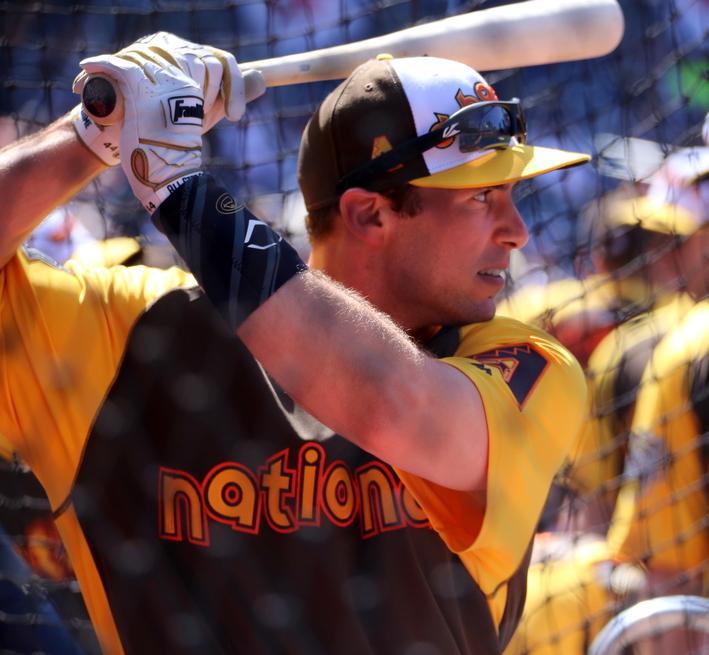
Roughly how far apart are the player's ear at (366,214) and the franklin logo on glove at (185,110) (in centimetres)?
37

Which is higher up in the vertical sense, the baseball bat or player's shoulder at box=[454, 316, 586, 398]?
the baseball bat

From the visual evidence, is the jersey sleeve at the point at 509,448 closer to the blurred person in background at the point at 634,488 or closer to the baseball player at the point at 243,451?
the baseball player at the point at 243,451

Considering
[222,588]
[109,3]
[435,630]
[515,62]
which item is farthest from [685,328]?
[109,3]

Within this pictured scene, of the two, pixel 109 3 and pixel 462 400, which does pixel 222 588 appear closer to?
pixel 462 400

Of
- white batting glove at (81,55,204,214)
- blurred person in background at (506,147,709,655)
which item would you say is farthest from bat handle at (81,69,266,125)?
blurred person in background at (506,147,709,655)

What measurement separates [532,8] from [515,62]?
82mm

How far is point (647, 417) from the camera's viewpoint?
2.09 meters

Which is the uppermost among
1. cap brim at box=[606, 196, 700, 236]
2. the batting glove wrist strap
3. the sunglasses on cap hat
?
the batting glove wrist strap

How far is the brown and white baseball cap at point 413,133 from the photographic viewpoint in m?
1.49

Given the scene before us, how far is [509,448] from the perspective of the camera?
1278 mm

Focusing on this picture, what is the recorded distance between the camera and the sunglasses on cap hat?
4.88 feet

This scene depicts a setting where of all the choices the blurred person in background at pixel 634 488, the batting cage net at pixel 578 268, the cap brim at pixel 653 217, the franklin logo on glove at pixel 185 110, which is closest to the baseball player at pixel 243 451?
the franklin logo on glove at pixel 185 110

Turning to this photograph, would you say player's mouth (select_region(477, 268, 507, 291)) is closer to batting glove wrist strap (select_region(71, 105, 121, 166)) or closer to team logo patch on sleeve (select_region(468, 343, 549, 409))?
team logo patch on sleeve (select_region(468, 343, 549, 409))

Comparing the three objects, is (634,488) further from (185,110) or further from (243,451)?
(185,110)
